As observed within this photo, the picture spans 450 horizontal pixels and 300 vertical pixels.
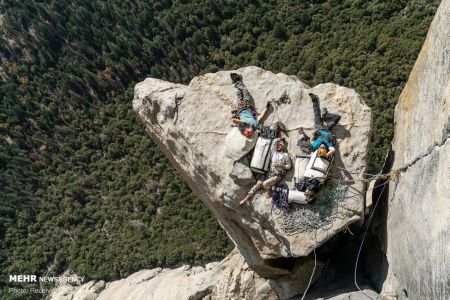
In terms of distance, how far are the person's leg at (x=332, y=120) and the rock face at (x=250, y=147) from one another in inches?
10.3

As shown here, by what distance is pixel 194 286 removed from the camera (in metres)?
23.7

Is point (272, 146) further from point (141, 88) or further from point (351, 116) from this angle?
point (141, 88)

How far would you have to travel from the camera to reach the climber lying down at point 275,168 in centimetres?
1451

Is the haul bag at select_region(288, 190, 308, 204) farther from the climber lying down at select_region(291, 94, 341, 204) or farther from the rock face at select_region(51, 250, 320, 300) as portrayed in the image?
the rock face at select_region(51, 250, 320, 300)

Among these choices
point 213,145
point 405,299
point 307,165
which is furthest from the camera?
point 213,145

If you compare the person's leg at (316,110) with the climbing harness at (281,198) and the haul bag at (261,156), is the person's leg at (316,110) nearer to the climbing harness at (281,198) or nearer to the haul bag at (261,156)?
the haul bag at (261,156)

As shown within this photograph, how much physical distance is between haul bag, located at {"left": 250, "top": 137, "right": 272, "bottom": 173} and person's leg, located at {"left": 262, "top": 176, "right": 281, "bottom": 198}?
0.45 metres

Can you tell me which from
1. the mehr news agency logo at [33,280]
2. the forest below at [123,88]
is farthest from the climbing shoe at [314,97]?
the mehr news agency logo at [33,280]

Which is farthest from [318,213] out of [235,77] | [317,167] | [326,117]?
[235,77]

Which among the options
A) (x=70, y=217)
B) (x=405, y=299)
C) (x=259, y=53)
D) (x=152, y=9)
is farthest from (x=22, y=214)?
(x=405, y=299)

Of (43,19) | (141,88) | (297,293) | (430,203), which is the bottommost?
(297,293)

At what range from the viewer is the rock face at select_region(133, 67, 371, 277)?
47.0 feet

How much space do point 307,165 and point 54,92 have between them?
3656cm

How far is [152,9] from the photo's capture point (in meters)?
42.7
